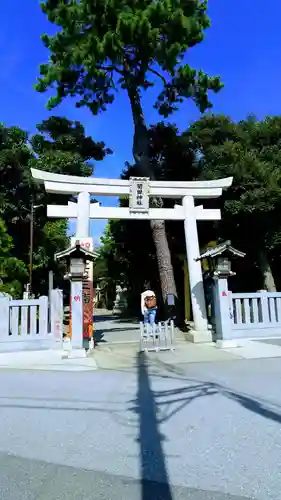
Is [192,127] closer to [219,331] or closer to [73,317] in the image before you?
[219,331]

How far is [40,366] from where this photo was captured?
838 cm

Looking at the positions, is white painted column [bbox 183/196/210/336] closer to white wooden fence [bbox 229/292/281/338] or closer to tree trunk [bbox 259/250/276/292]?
white wooden fence [bbox 229/292/281/338]

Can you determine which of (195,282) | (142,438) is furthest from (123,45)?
(142,438)

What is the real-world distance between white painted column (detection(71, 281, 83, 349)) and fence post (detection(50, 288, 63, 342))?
18.5 inches

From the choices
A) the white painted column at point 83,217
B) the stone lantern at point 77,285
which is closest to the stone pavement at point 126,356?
the stone lantern at point 77,285

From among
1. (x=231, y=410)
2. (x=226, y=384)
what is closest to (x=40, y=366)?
(x=226, y=384)

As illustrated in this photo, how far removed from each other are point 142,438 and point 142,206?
9.38 metres

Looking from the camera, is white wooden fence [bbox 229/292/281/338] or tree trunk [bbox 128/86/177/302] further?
tree trunk [bbox 128/86/177/302]

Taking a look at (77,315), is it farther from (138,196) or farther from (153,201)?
(153,201)

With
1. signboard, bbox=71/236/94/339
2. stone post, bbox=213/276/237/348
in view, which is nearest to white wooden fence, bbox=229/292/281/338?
stone post, bbox=213/276/237/348

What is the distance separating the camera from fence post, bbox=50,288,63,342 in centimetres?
1001

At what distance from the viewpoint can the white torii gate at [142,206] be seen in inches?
484

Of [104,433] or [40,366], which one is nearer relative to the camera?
[104,433]

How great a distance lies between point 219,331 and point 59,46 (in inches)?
466
